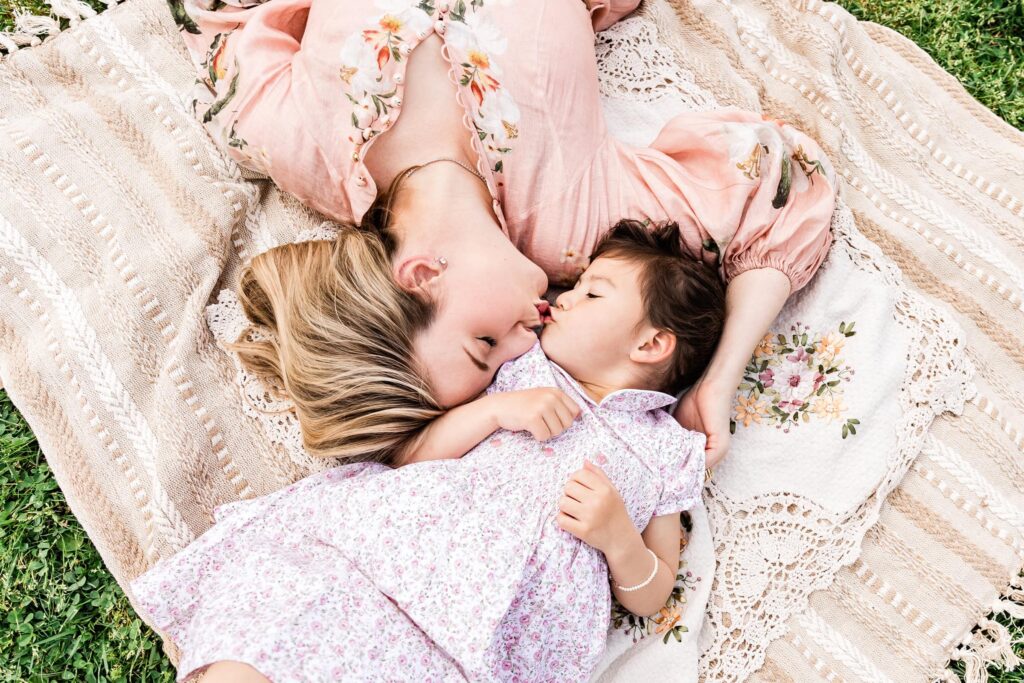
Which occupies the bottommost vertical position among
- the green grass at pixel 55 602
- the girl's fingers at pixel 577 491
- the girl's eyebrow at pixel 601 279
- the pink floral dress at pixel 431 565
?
the green grass at pixel 55 602

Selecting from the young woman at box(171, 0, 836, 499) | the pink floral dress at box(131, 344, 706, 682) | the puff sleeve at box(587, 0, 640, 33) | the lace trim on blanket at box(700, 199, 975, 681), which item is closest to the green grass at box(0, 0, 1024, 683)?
the pink floral dress at box(131, 344, 706, 682)

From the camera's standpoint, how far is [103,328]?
1.90m

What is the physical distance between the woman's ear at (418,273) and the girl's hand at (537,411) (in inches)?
11.6

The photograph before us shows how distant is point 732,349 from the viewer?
1.90 meters

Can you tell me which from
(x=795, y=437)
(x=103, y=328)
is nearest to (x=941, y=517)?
(x=795, y=437)

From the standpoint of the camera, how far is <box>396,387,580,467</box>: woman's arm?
171cm

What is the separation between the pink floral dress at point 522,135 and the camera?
1.88 meters

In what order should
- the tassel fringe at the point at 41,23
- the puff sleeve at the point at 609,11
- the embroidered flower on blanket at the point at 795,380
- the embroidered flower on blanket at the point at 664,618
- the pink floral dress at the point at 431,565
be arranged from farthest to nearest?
the puff sleeve at the point at 609,11 < the tassel fringe at the point at 41,23 < the embroidered flower on blanket at the point at 795,380 < the embroidered flower on blanket at the point at 664,618 < the pink floral dress at the point at 431,565

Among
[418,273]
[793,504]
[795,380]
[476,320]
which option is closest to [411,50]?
[418,273]

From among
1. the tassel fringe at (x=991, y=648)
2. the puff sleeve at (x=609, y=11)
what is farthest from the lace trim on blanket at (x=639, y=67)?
the tassel fringe at (x=991, y=648)

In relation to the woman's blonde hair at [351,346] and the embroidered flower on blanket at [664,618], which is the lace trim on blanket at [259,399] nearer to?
the woman's blonde hair at [351,346]

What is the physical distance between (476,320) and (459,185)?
35cm

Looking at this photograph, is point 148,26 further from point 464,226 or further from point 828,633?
point 828,633

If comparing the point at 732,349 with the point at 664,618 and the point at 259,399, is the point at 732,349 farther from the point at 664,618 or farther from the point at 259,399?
the point at 259,399
